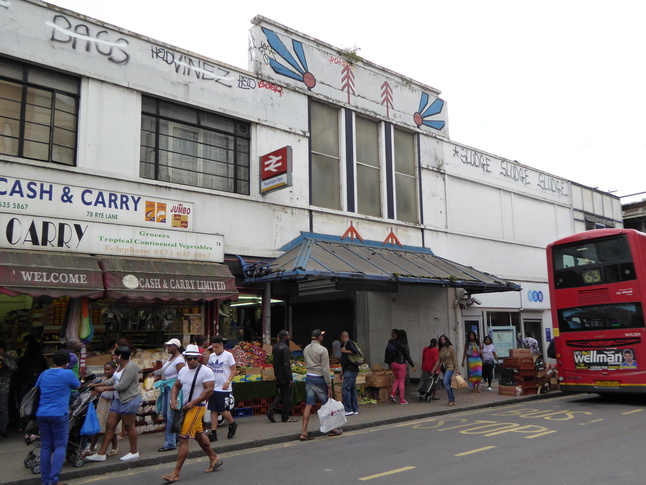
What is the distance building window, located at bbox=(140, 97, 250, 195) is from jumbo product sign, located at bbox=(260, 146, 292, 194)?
53cm

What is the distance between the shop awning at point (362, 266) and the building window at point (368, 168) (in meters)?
1.32

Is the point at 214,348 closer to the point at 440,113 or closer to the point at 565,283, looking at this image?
the point at 565,283

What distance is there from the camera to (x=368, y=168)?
1720cm

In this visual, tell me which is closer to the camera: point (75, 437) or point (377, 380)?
point (75, 437)

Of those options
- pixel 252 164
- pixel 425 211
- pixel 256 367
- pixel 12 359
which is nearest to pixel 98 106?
pixel 252 164

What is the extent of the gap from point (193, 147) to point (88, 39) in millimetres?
3262

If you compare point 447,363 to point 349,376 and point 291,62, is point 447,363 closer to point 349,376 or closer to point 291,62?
point 349,376

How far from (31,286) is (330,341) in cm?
966

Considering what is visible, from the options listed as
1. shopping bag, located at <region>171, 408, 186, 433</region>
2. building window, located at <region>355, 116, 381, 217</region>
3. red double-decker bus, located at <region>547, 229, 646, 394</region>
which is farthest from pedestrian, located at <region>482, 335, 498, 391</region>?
shopping bag, located at <region>171, 408, 186, 433</region>

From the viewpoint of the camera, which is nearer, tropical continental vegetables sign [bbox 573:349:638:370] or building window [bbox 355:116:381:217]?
tropical continental vegetables sign [bbox 573:349:638:370]

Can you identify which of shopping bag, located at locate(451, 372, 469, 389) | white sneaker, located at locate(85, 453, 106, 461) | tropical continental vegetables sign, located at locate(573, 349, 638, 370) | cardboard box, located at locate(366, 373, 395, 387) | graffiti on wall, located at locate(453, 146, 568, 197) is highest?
graffiti on wall, located at locate(453, 146, 568, 197)

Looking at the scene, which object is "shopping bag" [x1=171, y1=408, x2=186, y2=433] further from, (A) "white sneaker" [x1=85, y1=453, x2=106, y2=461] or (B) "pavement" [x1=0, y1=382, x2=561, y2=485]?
(A) "white sneaker" [x1=85, y1=453, x2=106, y2=461]

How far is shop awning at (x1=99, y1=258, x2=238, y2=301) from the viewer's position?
34.5ft

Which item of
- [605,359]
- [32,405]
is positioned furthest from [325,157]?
[32,405]
